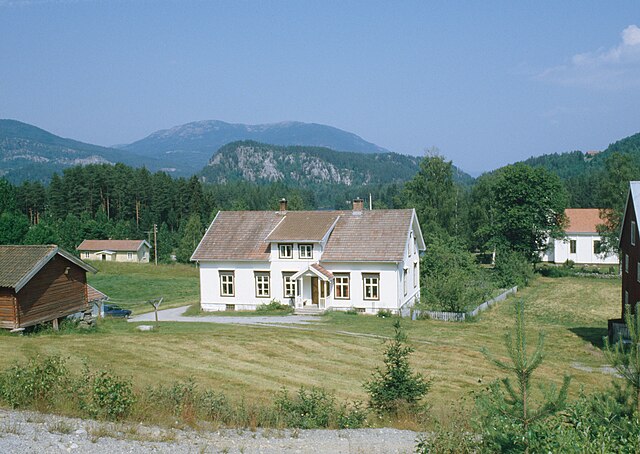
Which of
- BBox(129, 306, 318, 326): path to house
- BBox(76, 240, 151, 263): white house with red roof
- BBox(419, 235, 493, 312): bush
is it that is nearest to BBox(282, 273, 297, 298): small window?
BBox(129, 306, 318, 326): path to house

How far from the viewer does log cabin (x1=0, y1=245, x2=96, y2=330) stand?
24859mm

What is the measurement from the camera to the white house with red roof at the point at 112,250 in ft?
284

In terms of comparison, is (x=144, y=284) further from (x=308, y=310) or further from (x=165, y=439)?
(x=165, y=439)

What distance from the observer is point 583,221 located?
67.5 meters

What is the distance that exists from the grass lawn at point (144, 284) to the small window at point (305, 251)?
40.3ft

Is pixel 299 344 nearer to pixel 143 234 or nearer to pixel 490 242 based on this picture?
pixel 490 242

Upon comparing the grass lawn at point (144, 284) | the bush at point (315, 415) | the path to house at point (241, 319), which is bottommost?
the grass lawn at point (144, 284)

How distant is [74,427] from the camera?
10.9 meters

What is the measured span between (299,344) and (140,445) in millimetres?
15501

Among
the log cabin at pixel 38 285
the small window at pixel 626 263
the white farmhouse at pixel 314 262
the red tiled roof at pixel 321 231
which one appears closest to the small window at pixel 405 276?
the white farmhouse at pixel 314 262

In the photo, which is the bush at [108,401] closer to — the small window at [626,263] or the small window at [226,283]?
the small window at [626,263]

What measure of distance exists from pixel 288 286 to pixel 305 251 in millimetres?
2469

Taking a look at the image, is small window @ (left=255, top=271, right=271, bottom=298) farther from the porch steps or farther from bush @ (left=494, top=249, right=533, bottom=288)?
bush @ (left=494, top=249, right=533, bottom=288)

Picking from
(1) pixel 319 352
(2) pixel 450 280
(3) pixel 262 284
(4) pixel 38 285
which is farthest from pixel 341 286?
(4) pixel 38 285
